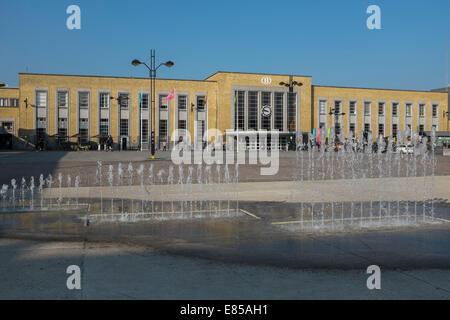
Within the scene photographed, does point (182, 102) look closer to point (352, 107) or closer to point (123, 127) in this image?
point (123, 127)

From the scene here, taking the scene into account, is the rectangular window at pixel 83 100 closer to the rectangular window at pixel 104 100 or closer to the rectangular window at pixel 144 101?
the rectangular window at pixel 104 100

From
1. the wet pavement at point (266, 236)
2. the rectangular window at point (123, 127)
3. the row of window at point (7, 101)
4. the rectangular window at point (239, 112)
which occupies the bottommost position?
the wet pavement at point (266, 236)

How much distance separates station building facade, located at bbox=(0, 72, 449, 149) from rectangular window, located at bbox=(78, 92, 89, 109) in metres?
0.12

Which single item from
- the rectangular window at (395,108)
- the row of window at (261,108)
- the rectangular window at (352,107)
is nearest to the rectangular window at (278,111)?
the row of window at (261,108)

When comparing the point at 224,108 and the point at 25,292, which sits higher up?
the point at 224,108

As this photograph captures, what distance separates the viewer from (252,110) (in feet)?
202

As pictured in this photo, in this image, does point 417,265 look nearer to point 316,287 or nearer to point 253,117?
point 316,287

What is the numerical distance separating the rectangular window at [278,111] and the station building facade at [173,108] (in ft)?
0.47

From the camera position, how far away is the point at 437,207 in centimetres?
985

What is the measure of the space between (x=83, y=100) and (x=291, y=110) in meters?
28.9

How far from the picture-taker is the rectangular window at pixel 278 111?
2456 inches
